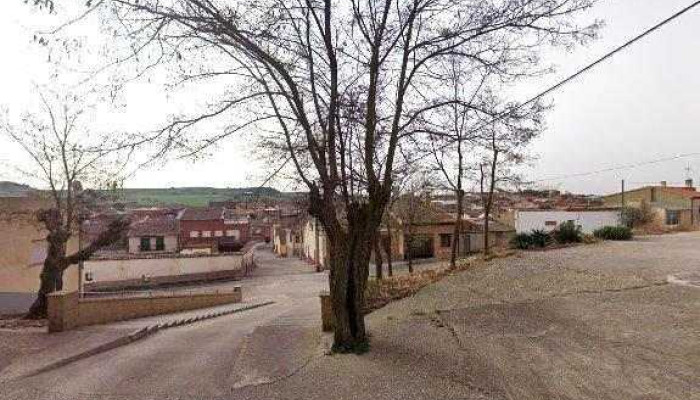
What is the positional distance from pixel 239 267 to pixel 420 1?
34.1m

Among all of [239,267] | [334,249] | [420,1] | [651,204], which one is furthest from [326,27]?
[651,204]

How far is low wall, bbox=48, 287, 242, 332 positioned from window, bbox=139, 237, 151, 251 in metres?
25.4

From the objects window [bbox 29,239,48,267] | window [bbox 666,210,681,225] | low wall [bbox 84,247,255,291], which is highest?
window [bbox 666,210,681,225]

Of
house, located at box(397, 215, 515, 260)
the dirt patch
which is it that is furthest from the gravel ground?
house, located at box(397, 215, 515, 260)

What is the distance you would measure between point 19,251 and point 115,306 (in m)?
4.51

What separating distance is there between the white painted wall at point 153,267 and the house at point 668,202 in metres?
28.9

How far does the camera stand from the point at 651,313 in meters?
9.48

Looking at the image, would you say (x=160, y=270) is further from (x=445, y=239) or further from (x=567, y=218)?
(x=567, y=218)

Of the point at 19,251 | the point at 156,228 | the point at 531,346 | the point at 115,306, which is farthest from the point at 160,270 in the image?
the point at 531,346

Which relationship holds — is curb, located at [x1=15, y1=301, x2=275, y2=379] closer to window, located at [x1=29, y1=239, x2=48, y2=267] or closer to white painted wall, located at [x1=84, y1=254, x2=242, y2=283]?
window, located at [x1=29, y1=239, x2=48, y2=267]

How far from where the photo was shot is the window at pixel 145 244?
50.2 metres

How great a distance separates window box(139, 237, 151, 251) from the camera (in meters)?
50.2

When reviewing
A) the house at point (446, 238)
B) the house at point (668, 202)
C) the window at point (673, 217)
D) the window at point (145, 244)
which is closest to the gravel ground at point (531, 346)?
the house at point (446, 238)

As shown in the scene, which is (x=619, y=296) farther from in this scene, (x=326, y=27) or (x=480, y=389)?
(x=326, y=27)
